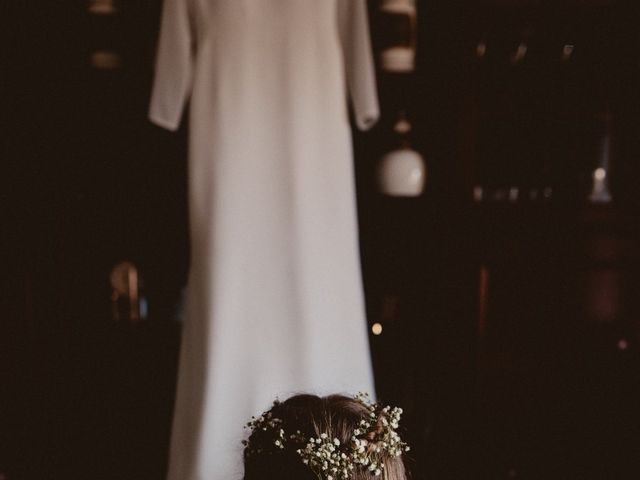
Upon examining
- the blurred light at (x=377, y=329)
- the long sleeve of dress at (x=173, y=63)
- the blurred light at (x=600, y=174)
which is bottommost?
the blurred light at (x=377, y=329)

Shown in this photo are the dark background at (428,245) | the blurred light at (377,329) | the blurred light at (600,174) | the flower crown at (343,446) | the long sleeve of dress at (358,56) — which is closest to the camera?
the flower crown at (343,446)

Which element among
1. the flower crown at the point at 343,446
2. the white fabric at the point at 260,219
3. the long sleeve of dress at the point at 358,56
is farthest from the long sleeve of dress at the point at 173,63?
the flower crown at the point at 343,446

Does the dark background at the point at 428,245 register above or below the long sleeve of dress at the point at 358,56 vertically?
below

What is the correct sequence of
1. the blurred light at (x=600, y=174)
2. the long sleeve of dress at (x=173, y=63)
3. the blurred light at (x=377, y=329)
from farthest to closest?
the blurred light at (x=600, y=174)
the blurred light at (x=377, y=329)
the long sleeve of dress at (x=173, y=63)

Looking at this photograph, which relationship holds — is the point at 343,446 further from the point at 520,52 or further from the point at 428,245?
the point at 520,52

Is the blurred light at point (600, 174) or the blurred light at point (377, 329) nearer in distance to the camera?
the blurred light at point (377, 329)

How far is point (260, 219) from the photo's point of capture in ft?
5.71

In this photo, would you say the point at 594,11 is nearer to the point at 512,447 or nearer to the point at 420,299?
the point at 420,299

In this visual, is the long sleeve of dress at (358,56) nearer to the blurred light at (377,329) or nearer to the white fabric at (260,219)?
the white fabric at (260,219)

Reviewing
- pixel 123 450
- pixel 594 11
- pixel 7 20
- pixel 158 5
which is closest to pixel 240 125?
pixel 158 5

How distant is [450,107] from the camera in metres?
2.15

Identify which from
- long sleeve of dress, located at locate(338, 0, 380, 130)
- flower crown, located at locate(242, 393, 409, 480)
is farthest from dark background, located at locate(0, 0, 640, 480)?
flower crown, located at locate(242, 393, 409, 480)

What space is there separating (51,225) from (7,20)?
0.72 metres

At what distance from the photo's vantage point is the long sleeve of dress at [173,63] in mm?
1797
